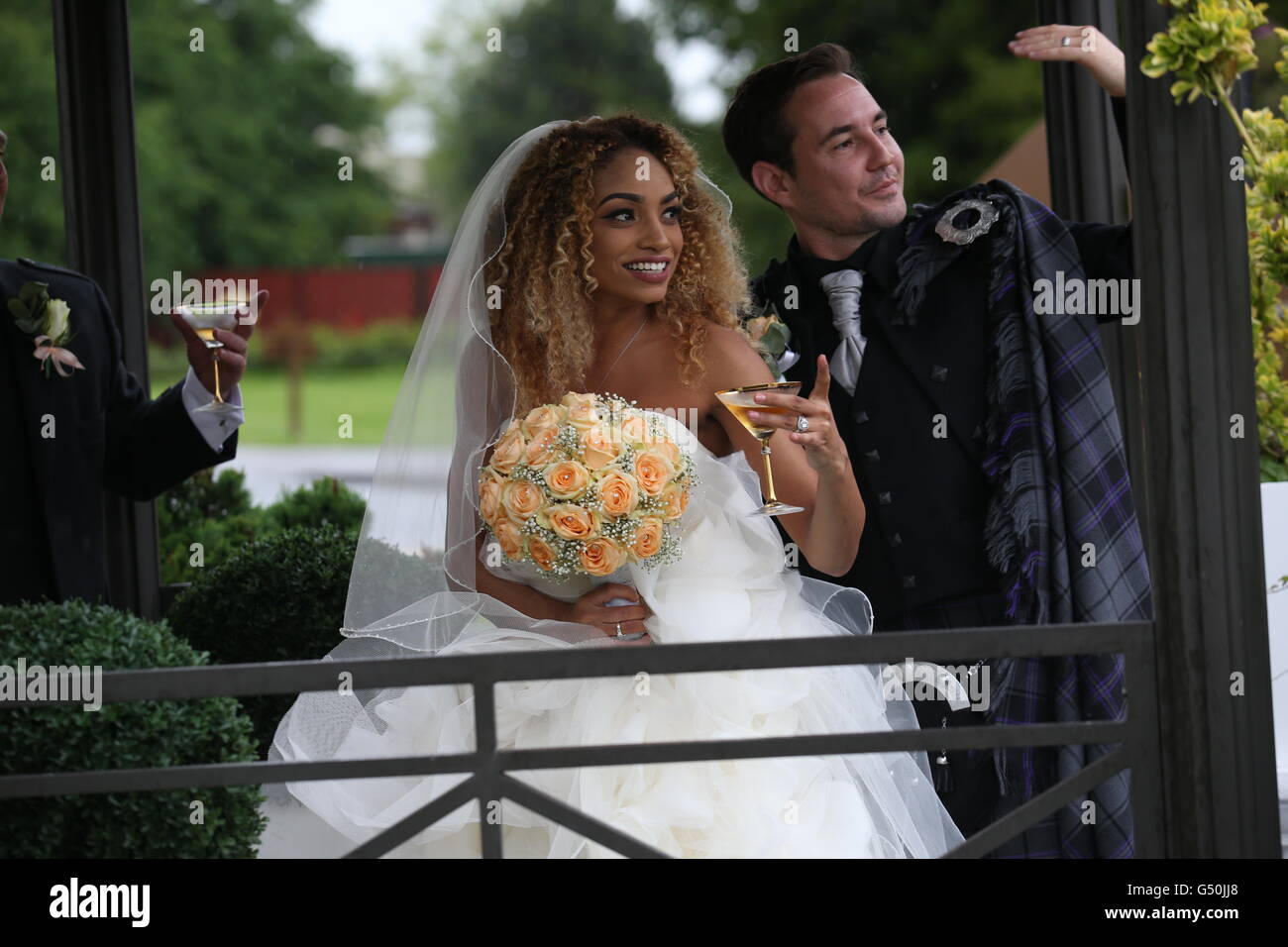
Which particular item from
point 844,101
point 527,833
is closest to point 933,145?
point 844,101

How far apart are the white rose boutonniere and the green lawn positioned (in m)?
26.2

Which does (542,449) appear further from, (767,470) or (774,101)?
(774,101)

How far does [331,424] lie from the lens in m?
32.0

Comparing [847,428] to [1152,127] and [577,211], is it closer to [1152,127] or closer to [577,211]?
[577,211]

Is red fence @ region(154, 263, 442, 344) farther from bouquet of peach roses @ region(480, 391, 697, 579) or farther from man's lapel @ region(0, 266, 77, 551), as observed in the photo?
bouquet of peach roses @ region(480, 391, 697, 579)

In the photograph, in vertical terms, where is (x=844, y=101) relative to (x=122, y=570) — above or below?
above

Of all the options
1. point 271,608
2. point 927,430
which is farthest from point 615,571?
point 271,608

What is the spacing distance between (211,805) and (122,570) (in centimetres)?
220

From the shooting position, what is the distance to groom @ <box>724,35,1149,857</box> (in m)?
3.40

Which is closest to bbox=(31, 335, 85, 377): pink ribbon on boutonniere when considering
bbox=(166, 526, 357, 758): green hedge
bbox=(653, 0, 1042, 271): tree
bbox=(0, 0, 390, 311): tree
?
bbox=(166, 526, 357, 758): green hedge

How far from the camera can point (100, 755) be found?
2721 mm

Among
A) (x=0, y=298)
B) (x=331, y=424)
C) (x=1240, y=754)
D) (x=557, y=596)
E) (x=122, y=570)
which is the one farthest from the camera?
(x=331, y=424)

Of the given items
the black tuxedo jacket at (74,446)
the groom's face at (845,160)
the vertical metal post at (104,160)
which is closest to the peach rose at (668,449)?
the groom's face at (845,160)

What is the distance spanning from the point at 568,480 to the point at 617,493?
11 centimetres
